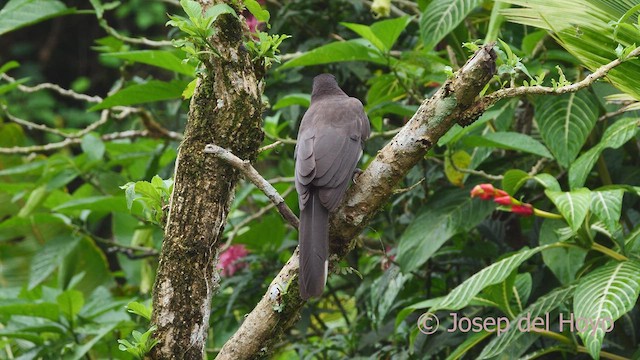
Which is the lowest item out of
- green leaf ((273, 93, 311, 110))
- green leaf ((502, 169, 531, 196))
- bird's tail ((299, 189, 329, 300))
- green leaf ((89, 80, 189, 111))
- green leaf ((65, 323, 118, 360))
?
bird's tail ((299, 189, 329, 300))

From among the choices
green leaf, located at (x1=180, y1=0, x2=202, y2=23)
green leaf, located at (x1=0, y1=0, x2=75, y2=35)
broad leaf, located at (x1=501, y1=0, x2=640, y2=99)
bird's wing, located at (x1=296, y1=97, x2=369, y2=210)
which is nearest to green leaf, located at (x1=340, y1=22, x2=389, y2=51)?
bird's wing, located at (x1=296, y1=97, x2=369, y2=210)

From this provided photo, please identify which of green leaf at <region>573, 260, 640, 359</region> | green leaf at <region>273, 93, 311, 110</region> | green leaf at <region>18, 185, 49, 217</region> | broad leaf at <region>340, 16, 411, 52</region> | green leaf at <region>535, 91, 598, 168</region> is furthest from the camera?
green leaf at <region>18, 185, 49, 217</region>

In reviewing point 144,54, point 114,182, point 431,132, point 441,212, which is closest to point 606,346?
point 441,212

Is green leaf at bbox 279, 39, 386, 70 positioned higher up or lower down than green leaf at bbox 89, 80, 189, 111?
lower down

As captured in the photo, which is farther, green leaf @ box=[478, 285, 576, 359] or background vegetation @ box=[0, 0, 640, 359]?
green leaf @ box=[478, 285, 576, 359]

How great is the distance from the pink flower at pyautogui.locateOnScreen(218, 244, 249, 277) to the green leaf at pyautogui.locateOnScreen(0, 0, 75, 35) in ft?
4.06

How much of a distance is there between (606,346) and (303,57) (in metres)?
1.45

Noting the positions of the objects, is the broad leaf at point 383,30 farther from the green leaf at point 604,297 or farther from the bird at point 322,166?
the green leaf at point 604,297

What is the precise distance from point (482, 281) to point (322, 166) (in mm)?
612

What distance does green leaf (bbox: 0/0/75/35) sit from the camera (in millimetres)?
3564

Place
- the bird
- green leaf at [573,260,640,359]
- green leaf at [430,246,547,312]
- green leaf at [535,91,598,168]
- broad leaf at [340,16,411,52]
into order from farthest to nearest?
broad leaf at [340,16,411,52] → green leaf at [535,91,598,168] → green leaf at [430,246,547,312] → green leaf at [573,260,640,359] → the bird

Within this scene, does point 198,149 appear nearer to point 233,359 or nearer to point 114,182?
point 233,359

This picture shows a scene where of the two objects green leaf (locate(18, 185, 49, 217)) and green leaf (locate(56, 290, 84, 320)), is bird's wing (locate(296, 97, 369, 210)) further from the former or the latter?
green leaf (locate(18, 185, 49, 217))

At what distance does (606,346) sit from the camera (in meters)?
3.05
